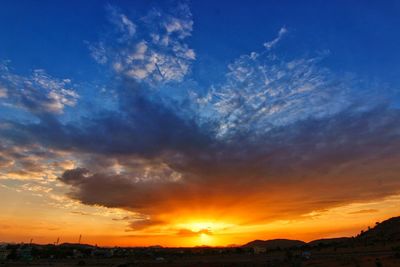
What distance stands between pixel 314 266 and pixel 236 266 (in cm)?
1591

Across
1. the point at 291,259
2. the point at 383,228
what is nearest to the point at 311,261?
the point at 291,259

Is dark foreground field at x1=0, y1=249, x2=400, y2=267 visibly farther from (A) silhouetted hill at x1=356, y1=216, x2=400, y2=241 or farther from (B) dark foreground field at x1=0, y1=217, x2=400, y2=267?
(A) silhouetted hill at x1=356, y1=216, x2=400, y2=241

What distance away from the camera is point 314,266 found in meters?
60.8

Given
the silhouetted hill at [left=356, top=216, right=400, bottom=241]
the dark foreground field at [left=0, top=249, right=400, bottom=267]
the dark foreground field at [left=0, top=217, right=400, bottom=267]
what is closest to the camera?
the dark foreground field at [left=0, top=249, right=400, bottom=267]

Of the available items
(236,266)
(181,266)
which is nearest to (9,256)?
(181,266)

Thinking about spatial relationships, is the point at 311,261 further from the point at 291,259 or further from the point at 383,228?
the point at 383,228

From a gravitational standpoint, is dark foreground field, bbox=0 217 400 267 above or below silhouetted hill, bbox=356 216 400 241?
below

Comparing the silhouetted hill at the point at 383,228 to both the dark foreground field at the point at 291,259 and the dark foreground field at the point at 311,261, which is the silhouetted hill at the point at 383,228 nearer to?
the dark foreground field at the point at 291,259

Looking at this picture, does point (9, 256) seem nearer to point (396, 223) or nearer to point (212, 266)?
point (212, 266)

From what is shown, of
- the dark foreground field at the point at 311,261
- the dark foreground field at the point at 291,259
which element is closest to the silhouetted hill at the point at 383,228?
the dark foreground field at the point at 291,259

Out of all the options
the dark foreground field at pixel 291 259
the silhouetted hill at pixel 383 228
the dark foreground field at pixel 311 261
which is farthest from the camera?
the silhouetted hill at pixel 383 228

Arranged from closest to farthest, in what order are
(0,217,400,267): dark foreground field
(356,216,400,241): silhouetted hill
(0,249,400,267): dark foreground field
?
(0,249,400,267): dark foreground field, (0,217,400,267): dark foreground field, (356,216,400,241): silhouetted hill

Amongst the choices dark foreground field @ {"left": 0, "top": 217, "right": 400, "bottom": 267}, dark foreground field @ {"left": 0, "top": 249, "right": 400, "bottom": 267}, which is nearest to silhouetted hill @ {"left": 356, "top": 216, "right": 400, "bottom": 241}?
dark foreground field @ {"left": 0, "top": 217, "right": 400, "bottom": 267}

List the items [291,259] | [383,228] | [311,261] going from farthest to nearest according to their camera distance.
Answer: [383,228] → [291,259] → [311,261]
